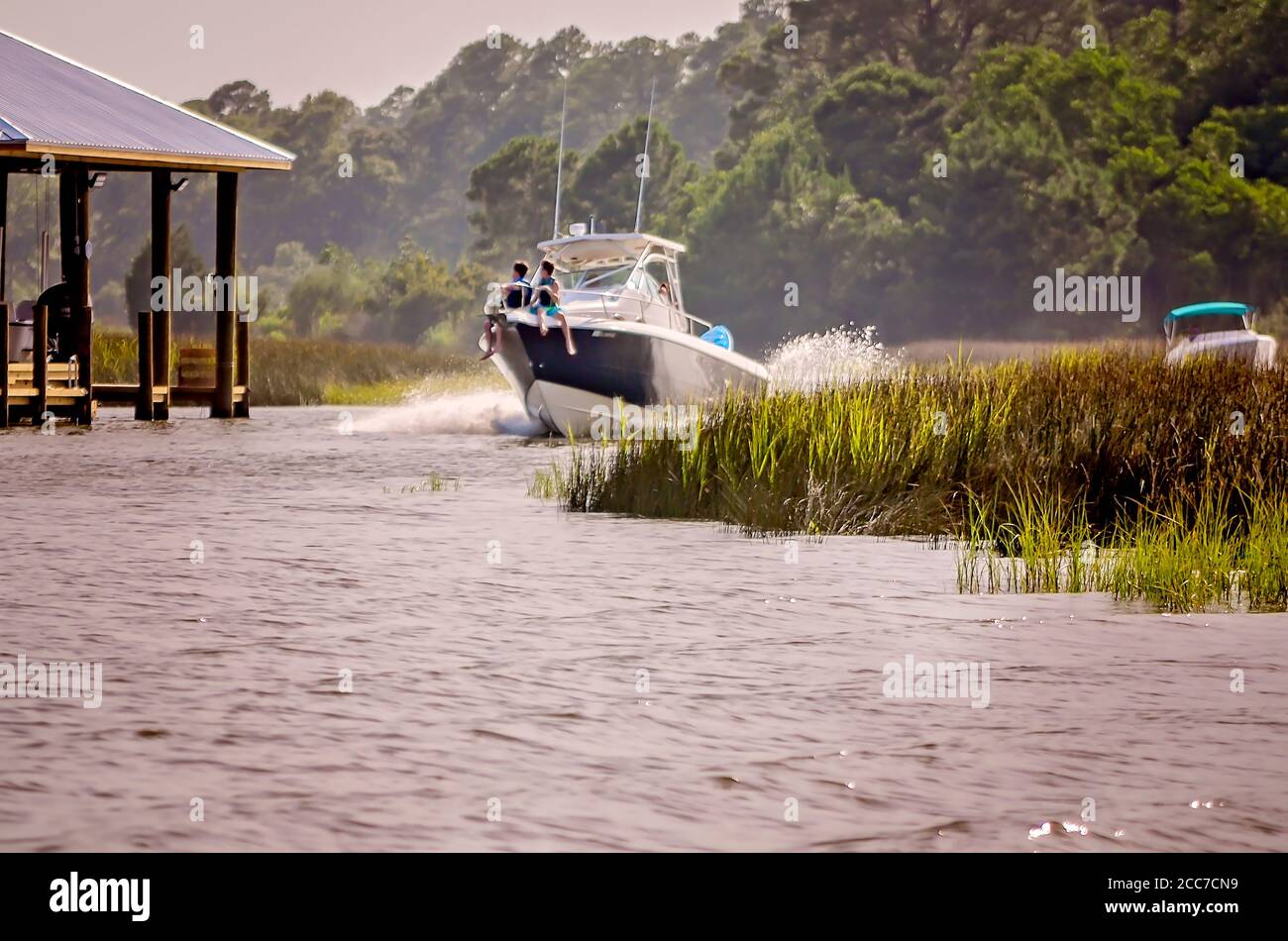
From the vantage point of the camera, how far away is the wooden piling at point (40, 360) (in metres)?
25.4

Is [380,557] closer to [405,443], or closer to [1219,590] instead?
[1219,590]

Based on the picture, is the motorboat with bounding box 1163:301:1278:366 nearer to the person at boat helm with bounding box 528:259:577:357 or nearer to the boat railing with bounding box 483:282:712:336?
the boat railing with bounding box 483:282:712:336

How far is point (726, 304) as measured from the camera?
71375mm

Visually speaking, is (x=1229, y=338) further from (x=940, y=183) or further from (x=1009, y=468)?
(x=940, y=183)

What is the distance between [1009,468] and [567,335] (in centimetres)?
1217

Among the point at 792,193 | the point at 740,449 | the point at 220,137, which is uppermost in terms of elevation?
the point at 792,193

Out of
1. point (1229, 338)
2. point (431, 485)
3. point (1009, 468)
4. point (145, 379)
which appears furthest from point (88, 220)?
point (1009, 468)

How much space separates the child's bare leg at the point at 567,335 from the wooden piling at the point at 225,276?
5.58m

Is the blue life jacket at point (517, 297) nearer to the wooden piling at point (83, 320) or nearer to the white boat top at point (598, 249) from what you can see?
the white boat top at point (598, 249)

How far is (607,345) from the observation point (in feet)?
85.8

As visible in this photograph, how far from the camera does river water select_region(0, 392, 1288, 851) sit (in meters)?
6.01

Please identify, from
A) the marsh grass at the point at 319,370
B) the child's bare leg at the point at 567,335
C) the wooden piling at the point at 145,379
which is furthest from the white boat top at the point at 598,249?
the marsh grass at the point at 319,370
